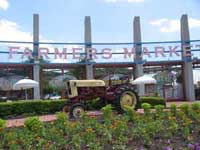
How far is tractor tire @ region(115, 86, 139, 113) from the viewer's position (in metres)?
13.6

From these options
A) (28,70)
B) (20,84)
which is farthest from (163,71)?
(20,84)

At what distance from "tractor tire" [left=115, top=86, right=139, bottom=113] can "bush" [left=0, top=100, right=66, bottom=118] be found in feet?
12.8

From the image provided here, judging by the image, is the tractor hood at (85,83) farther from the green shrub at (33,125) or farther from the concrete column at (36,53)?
the concrete column at (36,53)

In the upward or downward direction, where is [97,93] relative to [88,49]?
downward

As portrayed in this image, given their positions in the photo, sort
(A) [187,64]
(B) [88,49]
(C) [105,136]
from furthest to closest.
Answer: (A) [187,64], (B) [88,49], (C) [105,136]

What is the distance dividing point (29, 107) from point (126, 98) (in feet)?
15.3

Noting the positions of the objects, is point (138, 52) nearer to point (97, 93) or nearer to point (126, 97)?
point (126, 97)

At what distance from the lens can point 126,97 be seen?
1396 centimetres

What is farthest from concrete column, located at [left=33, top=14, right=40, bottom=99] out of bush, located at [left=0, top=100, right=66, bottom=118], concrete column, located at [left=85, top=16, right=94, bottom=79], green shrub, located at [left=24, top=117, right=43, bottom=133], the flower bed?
green shrub, located at [left=24, top=117, right=43, bottom=133]

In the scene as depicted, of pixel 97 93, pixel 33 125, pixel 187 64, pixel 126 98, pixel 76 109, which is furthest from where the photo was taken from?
pixel 187 64

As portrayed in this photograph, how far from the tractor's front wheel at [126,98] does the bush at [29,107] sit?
3.91 m

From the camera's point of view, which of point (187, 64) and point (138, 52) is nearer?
point (138, 52)

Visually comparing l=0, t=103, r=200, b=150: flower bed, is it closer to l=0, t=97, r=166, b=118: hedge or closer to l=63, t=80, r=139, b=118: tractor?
l=63, t=80, r=139, b=118: tractor

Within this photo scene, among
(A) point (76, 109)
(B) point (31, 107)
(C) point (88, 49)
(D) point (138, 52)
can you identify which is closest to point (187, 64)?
(D) point (138, 52)
